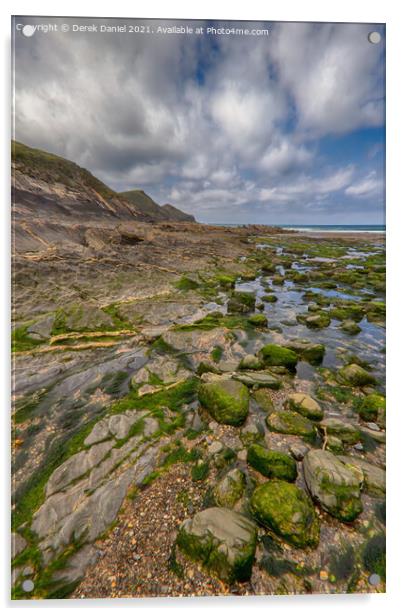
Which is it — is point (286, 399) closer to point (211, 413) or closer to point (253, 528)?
point (211, 413)

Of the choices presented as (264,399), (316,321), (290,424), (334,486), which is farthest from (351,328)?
(334,486)

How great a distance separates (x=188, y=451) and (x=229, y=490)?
92 cm

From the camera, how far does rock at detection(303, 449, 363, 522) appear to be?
3309 millimetres

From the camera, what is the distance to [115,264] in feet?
44.1

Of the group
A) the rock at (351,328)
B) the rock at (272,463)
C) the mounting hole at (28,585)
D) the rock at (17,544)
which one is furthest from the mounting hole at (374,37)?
Answer: the mounting hole at (28,585)

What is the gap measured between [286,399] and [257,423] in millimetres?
982

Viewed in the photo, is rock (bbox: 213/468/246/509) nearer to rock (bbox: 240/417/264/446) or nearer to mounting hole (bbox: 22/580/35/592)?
rock (bbox: 240/417/264/446)

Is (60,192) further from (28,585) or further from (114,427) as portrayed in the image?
(28,585)

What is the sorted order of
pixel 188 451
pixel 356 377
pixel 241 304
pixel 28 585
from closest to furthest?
pixel 28 585
pixel 188 451
pixel 356 377
pixel 241 304

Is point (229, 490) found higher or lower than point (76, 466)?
lower

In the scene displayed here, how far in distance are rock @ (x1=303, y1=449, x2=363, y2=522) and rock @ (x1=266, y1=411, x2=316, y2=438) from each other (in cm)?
64

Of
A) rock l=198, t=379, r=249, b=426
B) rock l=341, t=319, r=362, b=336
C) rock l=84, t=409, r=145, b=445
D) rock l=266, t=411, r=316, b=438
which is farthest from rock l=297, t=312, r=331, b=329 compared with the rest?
rock l=84, t=409, r=145, b=445

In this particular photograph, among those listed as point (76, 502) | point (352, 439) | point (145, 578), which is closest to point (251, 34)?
point (352, 439)

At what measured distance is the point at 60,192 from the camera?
1357 cm
